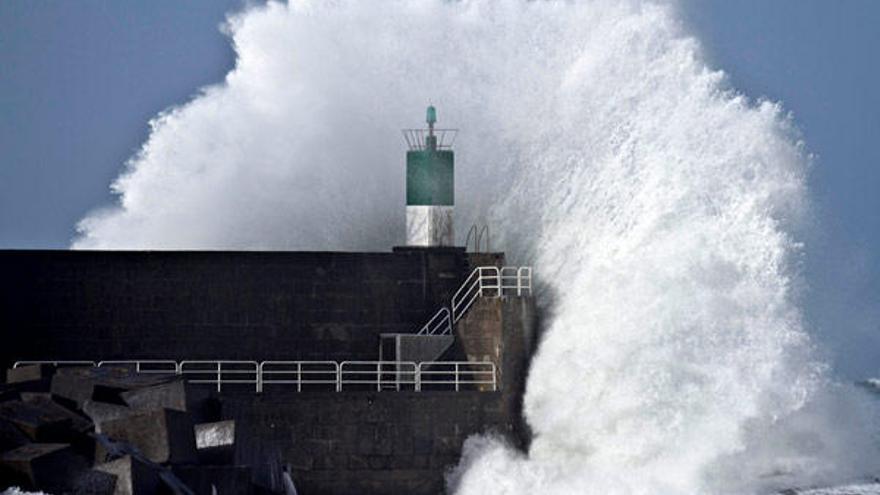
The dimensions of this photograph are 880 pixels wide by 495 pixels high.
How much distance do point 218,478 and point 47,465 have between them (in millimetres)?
1929

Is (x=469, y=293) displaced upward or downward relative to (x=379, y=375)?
upward

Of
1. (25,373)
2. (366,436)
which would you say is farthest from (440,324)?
(25,373)

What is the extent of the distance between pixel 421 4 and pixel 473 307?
806 cm

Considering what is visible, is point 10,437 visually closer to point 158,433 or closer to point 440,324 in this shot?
point 158,433

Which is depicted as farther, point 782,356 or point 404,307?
point 404,307

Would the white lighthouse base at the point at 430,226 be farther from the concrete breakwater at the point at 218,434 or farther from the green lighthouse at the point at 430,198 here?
the concrete breakwater at the point at 218,434

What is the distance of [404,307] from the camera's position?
32.5 metres

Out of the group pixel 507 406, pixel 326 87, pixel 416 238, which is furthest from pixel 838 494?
pixel 326 87

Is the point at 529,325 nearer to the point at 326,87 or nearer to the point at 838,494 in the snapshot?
the point at 838,494

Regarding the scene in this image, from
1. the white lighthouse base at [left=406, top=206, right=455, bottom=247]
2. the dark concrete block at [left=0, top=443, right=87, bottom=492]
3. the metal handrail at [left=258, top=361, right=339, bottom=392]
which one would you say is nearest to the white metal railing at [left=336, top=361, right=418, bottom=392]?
the metal handrail at [left=258, top=361, right=339, bottom=392]

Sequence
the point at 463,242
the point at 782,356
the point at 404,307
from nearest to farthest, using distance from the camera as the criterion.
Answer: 1. the point at 782,356
2. the point at 404,307
3. the point at 463,242

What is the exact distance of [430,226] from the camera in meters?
33.2

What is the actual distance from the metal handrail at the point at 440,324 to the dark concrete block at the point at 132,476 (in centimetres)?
887

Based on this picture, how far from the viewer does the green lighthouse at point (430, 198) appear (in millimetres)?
33281
